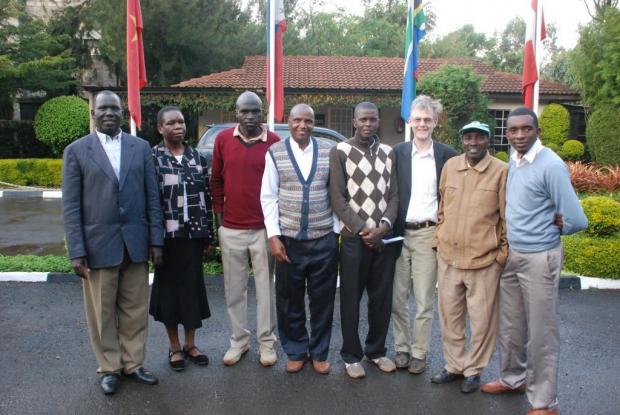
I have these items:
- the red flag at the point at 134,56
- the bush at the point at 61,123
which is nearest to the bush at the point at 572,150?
the red flag at the point at 134,56

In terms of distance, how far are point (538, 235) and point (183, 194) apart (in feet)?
7.97

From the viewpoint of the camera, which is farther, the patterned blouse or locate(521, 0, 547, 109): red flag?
locate(521, 0, 547, 109): red flag

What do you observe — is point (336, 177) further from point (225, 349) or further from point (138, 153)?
point (225, 349)

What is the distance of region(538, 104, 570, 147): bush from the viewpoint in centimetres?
1784

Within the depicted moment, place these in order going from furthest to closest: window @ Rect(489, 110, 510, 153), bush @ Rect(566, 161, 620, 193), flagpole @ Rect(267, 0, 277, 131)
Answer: window @ Rect(489, 110, 510, 153)
bush @ Rect(566, 161, 620, 193)
flagpole @ Rect(267, 0, 277, 131)

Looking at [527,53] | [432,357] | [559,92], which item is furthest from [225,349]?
[559,92]

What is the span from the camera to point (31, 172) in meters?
17.2

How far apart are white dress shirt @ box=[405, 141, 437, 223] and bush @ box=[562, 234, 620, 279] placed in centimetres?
358

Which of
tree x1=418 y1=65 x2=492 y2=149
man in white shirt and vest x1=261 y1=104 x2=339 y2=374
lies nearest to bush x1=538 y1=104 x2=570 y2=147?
tree x1=418 y1=65 x2=492 y2=149

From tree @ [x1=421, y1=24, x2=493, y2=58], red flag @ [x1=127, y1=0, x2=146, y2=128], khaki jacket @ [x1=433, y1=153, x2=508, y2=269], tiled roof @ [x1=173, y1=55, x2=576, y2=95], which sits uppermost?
tree @ [x1=421, y1=24, x2=493, y2=58]

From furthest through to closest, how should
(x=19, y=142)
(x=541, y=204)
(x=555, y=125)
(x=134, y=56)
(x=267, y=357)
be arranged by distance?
(x=19, y=142)
(x=555, y=125)
(x=134, y=56)
(x=267, y=357)
(x=541, y=204)

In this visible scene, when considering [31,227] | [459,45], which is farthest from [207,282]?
[459,45]

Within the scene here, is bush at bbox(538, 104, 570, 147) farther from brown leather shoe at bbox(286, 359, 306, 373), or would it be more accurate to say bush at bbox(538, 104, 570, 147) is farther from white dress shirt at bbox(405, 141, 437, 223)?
brown leather shoe at bbox(286, 359, 306, 373)

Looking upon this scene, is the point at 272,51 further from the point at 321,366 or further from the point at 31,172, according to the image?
the point at 31,172
